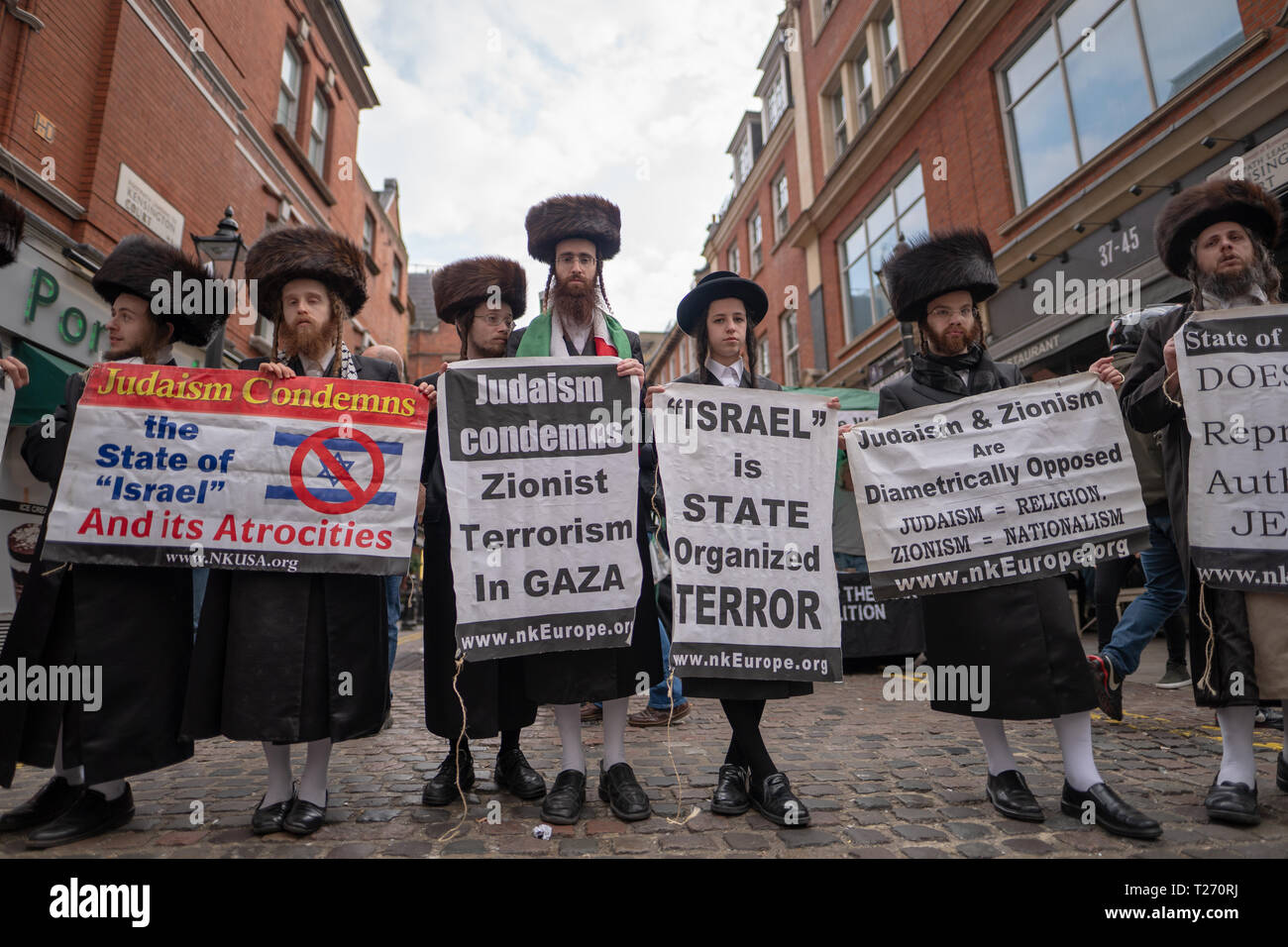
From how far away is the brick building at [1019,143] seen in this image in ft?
24.6

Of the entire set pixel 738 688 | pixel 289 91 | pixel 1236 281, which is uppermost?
pixel 289 91

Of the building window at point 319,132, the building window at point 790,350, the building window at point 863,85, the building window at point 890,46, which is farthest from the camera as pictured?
the building window at point 790,350

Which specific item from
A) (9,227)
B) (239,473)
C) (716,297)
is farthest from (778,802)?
(9,227)

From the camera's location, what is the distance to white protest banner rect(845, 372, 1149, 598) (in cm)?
289

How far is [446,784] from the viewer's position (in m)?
2.95

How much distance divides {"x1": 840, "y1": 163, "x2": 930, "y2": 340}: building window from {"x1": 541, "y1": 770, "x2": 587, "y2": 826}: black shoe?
12.3 metres

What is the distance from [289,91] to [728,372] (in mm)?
15958

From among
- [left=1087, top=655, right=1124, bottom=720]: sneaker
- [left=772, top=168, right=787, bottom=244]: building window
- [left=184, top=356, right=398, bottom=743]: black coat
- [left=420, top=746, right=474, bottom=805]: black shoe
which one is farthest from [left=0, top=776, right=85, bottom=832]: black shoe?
[left=772, top=168, right=787, bottom=244]: building window

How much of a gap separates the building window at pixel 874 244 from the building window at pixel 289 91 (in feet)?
40.2

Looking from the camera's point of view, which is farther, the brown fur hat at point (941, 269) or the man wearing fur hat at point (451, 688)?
the brown fur hat at point (941, 269)

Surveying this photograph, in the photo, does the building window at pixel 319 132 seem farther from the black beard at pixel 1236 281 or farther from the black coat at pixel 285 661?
the black beard at pixel 1236 281

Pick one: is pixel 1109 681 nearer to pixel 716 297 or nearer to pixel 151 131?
pixel 716 297

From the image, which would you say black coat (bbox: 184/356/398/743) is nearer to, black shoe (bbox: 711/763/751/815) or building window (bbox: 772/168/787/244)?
black shoe (bbox: 711/763/751/815)

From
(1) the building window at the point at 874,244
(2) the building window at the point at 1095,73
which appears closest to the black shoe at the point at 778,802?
(2) the building window at the point at 1095,73
